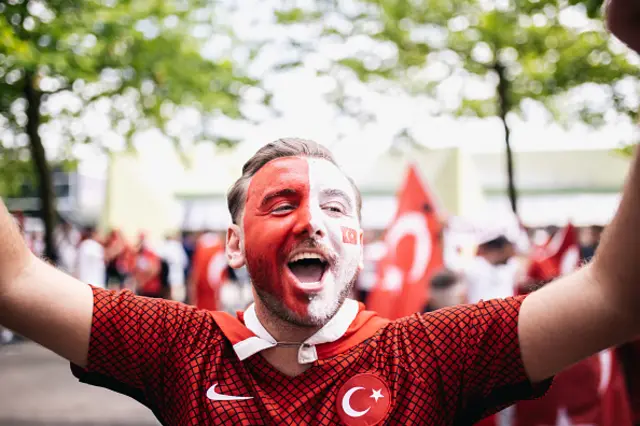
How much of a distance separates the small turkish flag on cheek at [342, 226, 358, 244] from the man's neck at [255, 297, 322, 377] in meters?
0.23

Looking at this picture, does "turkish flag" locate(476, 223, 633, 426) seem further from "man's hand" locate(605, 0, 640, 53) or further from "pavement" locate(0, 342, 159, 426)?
"pavement" locate(0, 342, 159, 426)

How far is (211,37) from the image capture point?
43.0 feet

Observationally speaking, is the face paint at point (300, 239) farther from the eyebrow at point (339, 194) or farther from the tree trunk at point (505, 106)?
the tree trunk at point (505, 106)

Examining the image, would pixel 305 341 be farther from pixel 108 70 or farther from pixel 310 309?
pixel 108 70

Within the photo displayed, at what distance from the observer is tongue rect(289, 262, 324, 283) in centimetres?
188

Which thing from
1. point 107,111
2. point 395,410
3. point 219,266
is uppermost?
point 395,410

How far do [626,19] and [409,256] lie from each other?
17.6 ft

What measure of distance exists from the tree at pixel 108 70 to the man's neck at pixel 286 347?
6.72 m

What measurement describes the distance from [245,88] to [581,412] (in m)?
10.3

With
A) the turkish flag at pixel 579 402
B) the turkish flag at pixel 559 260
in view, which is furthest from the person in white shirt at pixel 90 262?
the turkish flag at pixel 579 402

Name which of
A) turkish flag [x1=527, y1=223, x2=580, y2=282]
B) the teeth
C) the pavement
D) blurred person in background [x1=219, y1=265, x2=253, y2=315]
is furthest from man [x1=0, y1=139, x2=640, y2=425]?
blurred person in background [x1=219, y1=265, x2=253, y2=315]

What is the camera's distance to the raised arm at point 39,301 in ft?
5.66

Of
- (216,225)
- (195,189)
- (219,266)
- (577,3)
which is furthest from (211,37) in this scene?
(216,225)

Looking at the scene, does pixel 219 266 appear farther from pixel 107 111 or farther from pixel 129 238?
pixel 129 238
